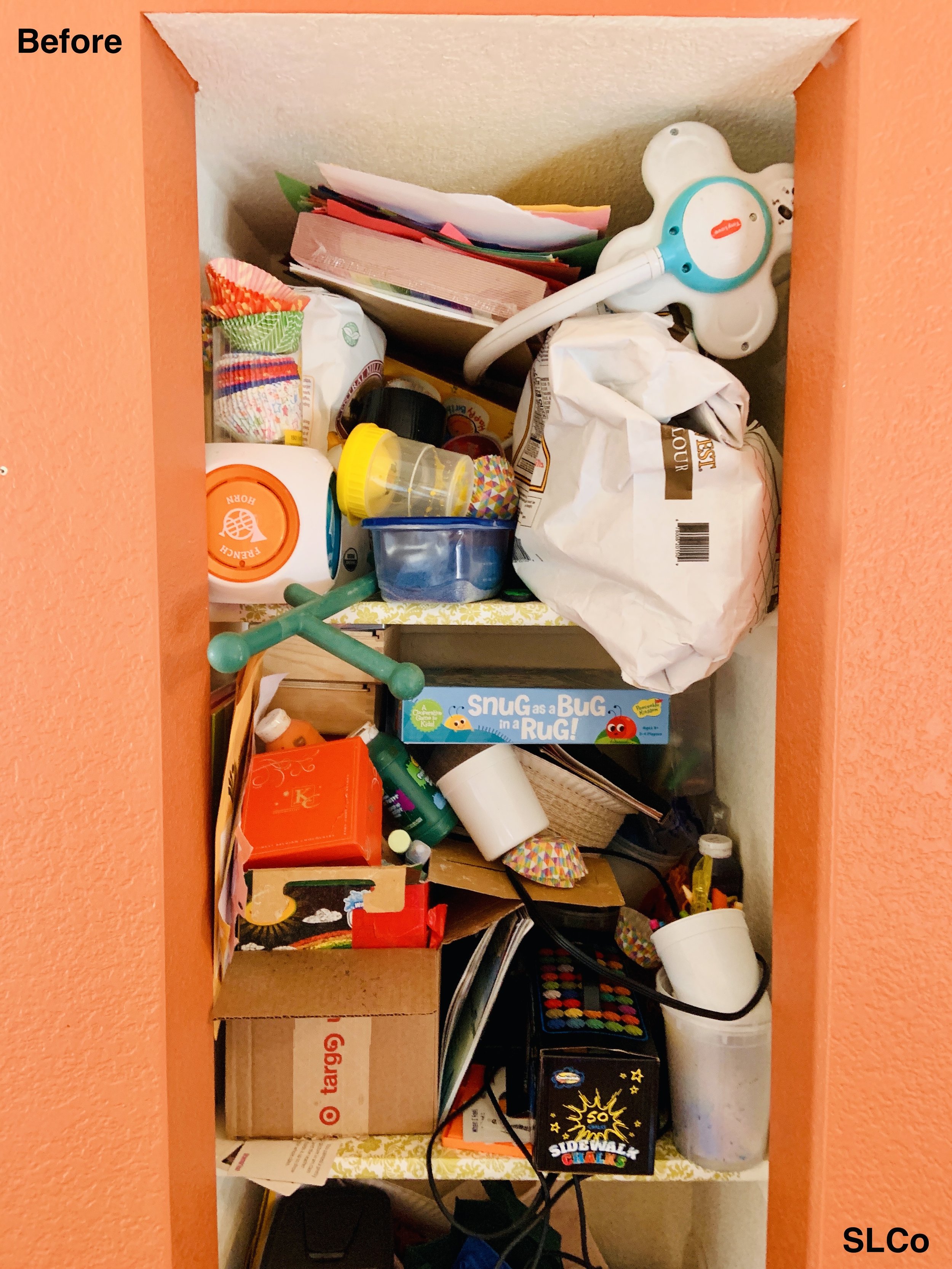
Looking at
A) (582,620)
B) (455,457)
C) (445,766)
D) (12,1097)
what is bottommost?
(12,1097)

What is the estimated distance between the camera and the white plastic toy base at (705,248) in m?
0.70

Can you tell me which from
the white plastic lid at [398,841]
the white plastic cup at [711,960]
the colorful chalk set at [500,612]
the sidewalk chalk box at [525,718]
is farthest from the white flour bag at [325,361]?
the white plastic cup at [711,960]

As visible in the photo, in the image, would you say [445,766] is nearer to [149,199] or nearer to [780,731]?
[780,731]

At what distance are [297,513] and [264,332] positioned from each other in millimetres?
194

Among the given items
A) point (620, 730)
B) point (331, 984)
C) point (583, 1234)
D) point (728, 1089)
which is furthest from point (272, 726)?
point (583, 1234)

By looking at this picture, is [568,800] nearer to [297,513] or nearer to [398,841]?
[398,841]

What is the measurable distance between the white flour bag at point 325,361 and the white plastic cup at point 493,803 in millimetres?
408

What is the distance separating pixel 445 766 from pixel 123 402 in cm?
54

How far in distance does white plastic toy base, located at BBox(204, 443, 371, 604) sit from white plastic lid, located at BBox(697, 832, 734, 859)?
0.53 meters

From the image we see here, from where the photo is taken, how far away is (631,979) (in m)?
0.80

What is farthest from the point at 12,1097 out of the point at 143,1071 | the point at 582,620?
the point at 582,620

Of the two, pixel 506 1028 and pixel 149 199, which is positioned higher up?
pixel 149 199

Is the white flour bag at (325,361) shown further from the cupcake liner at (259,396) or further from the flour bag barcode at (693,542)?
the flour bag barcode at (693,542)

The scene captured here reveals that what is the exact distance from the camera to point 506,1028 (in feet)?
2.98
